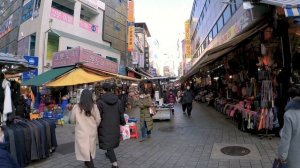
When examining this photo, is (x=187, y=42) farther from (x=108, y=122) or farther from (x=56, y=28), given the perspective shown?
(x=108, y=122)

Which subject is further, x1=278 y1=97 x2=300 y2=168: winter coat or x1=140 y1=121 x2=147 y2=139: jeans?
x1=140 y1=121 x2=147 y2=139: jeans

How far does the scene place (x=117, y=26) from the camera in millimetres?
26203

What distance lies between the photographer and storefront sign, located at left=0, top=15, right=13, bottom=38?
2328 cm

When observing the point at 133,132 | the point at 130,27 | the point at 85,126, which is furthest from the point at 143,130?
the point at 130,27

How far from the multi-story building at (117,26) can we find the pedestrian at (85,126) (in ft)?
63.5

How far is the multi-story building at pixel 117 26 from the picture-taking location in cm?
2448

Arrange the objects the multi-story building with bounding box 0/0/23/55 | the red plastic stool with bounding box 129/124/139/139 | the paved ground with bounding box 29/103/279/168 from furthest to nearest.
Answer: the multi-story building with bounding box 0/0/23/55, the red plastic stool with bounding box 129/124/139/139, the paved ground with bounding box 29/103/279/168

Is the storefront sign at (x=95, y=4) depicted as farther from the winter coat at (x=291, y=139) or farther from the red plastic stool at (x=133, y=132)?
the winter coat at (x=291, y=139)

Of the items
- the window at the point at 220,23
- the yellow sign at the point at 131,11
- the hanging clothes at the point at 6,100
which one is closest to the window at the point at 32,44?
the yellow sign at the point at 131,11

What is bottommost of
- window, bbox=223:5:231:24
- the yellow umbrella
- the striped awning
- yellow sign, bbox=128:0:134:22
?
the yellow umbrella

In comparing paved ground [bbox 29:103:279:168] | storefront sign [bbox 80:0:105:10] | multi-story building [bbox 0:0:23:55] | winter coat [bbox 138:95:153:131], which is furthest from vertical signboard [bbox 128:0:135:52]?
winter coat [bbox 138:95:153:131]

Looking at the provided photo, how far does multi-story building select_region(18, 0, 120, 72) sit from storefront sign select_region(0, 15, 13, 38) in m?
3.36

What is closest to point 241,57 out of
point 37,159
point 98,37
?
point 37,159

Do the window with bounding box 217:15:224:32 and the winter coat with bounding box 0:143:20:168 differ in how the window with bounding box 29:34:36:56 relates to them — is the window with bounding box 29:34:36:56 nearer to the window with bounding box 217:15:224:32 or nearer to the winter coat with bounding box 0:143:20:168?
the window with bounding box 217:15:224:32
